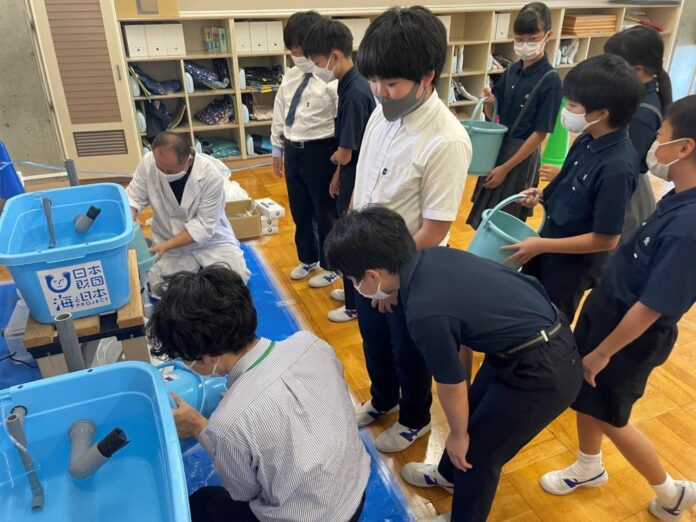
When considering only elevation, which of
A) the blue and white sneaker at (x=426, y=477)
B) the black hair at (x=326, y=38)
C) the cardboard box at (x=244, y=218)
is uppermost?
the black hair at (x=326, y=38)

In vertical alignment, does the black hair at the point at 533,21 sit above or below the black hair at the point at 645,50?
above

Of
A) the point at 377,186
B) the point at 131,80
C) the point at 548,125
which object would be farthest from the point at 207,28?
the point at 377,186

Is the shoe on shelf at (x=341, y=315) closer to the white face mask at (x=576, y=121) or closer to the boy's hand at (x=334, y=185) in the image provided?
the boy's hand at (x=334, y=185)

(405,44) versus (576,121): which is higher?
(405,44)

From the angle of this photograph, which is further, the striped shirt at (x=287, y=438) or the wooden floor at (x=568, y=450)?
the wooden floor at (x=568, y=450)

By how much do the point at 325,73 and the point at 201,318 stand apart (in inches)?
59.4

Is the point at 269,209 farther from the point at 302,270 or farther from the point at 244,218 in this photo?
the point at 302,270

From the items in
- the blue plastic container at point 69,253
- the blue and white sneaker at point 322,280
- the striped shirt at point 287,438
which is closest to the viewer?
the striped shirt at point 287,438

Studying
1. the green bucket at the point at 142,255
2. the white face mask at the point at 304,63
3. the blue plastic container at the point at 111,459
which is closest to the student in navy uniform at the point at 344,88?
the white face mask at the point at 304,63

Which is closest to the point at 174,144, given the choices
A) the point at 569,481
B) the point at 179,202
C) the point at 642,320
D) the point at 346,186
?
the point at 179,202

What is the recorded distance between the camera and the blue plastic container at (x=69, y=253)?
3.93 feet

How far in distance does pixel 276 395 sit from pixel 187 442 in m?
0.47

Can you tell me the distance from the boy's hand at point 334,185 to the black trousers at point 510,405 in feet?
4.42

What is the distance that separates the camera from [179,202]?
7.38ft
